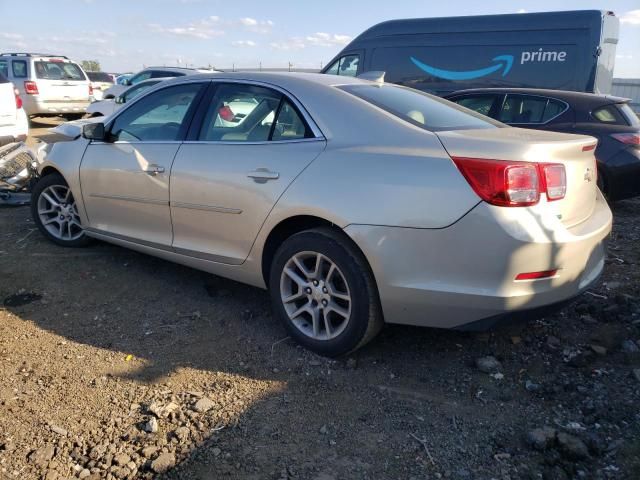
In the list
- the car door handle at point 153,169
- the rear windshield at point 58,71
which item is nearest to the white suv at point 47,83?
the rear windshield at point 58,71

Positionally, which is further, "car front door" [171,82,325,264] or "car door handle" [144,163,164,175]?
"car door handle" [144,163,164,175]

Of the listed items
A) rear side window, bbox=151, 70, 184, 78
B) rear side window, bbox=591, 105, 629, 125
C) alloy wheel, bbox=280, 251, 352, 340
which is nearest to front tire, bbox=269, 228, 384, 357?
alloy wheel, bbox=280, 251, 352, 340

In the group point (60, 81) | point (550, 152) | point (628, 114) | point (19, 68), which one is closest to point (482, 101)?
point (628, 114)

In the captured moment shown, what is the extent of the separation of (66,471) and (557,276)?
242 cm

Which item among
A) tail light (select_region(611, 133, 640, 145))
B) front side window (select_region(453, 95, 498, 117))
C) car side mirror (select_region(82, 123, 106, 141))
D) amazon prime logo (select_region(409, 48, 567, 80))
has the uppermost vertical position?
amazon prime logo (select_region(409, 48, 567, 80))

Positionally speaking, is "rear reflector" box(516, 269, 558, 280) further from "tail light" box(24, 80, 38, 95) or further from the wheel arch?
"tail light" box(24, 80, 38, 95)

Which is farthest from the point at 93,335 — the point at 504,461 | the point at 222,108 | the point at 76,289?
the point at 504,461

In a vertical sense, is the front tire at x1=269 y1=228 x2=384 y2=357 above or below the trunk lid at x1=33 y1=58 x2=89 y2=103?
below

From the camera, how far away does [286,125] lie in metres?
3.42

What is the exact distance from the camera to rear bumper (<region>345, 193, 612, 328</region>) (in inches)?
104

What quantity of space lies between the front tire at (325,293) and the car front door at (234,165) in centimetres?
31

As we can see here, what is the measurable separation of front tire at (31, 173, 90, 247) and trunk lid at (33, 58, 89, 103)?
11.2m

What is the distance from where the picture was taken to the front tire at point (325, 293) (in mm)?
3008

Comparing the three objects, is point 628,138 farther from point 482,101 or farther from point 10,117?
point 10,117
